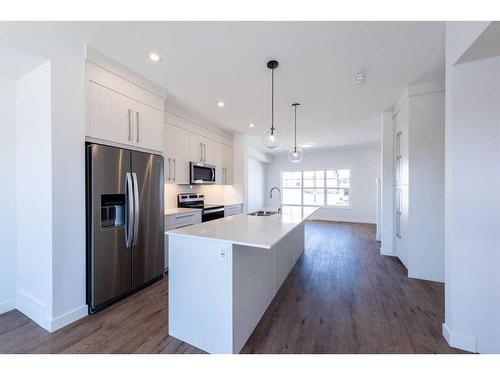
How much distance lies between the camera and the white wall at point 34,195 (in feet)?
5.88

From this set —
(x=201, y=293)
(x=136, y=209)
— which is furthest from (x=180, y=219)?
(x=201, y=293)

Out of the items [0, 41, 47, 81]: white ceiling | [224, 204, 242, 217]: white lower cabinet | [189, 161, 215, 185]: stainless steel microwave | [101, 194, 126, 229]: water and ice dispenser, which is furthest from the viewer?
[224, 204, 242, 217]: white lower cabinet

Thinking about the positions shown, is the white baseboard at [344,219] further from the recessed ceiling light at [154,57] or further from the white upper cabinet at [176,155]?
the recessed ceiling light at [154,57]

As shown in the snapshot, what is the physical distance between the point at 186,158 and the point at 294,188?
5.70 m

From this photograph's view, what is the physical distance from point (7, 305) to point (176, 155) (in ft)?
8.40

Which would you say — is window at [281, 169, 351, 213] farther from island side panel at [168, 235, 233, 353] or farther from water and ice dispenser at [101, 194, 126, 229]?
island side panel at [168, 235, 233, 353]

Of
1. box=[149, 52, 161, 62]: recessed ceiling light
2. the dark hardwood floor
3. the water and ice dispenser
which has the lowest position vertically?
the dark hardwood floor

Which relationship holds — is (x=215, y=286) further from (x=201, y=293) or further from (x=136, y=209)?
(x=136, y=209)

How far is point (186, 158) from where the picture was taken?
3.75 meters

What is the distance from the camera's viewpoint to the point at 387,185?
375 cm

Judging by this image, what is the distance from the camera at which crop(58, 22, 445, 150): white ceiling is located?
174cm

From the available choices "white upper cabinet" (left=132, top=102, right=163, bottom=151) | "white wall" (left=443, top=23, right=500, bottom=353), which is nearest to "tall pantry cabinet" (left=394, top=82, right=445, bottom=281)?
"white wall" (left=443, top=23, right=500, bottom=353)

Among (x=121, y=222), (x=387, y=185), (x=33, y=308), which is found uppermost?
(x=387, y=185)
